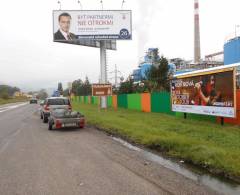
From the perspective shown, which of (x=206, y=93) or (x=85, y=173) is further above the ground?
(x=206, y=93)

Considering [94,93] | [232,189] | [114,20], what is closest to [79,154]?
[232,189]

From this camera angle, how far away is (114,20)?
38562mm

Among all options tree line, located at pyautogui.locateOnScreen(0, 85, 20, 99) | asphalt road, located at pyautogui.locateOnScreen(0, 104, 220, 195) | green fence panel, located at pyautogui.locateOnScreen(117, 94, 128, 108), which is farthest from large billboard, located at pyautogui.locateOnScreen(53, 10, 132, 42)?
tree line, located at pyautogui.locateOnScreen(0, 85, 20, 99)

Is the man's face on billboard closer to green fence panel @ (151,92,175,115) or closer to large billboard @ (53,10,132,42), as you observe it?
large billboard @ (53,10,132,42)

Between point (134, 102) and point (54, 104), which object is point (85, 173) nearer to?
point (54, 104)

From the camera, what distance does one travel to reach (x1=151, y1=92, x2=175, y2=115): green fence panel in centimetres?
2328

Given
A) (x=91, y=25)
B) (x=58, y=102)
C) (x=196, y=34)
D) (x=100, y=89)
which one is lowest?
(x=58, y=102)

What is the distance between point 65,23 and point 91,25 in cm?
282

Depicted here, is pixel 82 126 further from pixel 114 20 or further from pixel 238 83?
→ pixel 114 20

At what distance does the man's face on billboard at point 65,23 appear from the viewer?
38.1 meters

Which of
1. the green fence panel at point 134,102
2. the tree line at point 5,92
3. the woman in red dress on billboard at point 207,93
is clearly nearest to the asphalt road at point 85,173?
the woman in red dress on billboard at point 207,93

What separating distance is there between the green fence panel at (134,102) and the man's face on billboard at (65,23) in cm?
1037

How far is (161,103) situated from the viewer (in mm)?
24609

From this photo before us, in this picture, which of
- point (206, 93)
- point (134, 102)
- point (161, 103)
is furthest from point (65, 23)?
point (206, 93)
